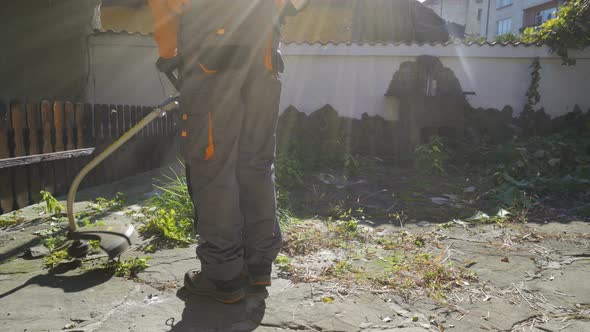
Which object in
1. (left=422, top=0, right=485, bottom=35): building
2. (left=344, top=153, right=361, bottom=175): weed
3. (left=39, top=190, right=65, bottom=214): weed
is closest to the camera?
(left=39, top=190, right=65, bottom=214): weed

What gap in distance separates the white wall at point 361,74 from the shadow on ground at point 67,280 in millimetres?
5307

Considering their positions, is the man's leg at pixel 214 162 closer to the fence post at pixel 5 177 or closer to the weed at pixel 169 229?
the weed at pixel 169 229

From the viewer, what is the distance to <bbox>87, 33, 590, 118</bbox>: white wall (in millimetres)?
7172

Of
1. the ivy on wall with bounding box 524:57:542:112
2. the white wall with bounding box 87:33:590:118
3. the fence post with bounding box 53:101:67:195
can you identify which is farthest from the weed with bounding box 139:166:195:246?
the ivy on wall with bounding box 524:57:542:112

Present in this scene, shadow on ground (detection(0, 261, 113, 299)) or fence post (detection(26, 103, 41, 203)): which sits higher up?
fence post (detection(26, 103, 41, 203))

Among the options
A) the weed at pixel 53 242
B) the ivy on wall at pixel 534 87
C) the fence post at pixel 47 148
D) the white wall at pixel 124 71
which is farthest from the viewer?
the white wall at pixel 124 71

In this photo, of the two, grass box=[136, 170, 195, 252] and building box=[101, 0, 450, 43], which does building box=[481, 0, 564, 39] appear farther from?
grass box=[136, 170, 195, 252]

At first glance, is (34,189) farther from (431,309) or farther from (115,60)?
(115,60)

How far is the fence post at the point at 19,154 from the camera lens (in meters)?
3.14

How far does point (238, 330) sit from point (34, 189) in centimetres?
249

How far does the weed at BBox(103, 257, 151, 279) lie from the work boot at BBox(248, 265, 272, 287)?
65cm

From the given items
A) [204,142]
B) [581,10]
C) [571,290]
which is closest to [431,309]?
[571,290]

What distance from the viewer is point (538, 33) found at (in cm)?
719

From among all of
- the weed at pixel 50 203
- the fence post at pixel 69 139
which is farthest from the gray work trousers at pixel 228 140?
the fence post at pixel 69 139
